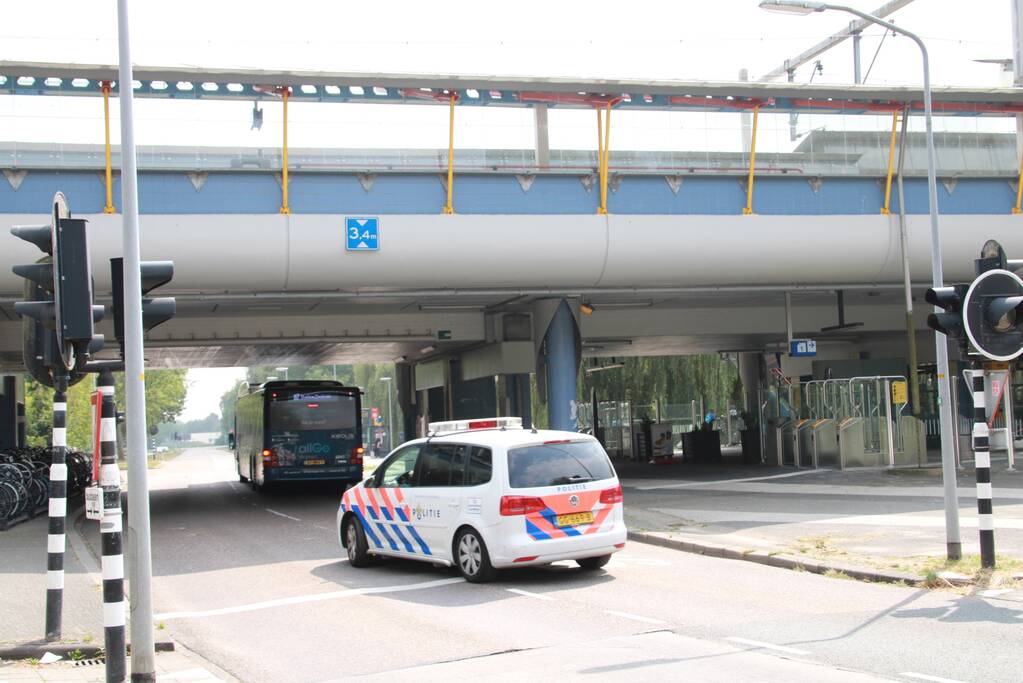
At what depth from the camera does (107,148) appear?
782 inches

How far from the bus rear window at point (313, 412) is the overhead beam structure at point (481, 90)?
35.2 feet

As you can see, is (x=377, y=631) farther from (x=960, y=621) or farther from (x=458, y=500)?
(x=960, y=621)

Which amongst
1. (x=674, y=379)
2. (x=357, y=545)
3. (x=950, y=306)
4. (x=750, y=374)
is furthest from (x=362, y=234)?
(x=674, y=379)

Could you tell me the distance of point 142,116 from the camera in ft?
69.5

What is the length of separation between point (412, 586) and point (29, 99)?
500 inches

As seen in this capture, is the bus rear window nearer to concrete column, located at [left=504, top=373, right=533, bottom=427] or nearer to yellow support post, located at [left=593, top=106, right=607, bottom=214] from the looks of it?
concrete column, located at [left=504, top=373, right=533, bottom=427]

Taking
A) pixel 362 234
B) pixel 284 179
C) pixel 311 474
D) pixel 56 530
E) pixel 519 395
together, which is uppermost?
pixel 284 179

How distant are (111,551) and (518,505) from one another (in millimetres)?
5221

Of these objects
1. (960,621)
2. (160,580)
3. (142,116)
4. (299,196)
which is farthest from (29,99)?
(960,621)

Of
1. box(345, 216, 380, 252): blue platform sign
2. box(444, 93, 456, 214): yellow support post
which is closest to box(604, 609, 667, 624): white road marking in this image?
box(345, 216, 380, 252): blue platform sign

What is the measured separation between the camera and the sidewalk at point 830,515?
45.1 feet

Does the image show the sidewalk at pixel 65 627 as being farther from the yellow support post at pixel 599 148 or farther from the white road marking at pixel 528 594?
the yellow support post at pixel 599 148

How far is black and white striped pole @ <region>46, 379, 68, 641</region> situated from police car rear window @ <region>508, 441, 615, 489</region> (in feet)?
15.4

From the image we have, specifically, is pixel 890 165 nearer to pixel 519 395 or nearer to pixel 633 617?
pixel 519 395
